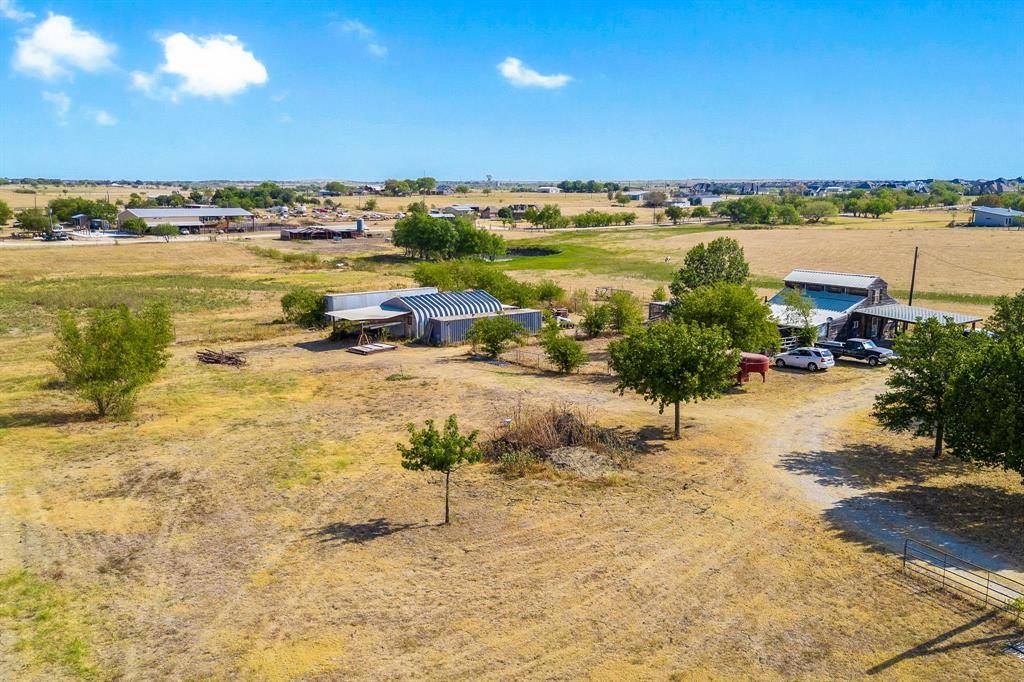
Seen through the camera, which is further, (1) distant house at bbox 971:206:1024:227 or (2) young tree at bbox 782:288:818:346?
(1) distant house at bbox 971:206:1024:227

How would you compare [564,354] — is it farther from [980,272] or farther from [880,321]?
[980,272]

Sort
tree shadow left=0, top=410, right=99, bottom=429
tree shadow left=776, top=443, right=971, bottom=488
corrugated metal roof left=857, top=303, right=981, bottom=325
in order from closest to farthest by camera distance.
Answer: tree shadow left=776, top=443, right=971, bottom=488 → tree shadow left=0, top=410, right=99, bottom=429 → corrugated metal roof left=857, top=303, right=981, bottom=325

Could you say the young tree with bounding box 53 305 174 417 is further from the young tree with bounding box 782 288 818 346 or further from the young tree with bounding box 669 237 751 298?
the young tree with bounding box 782 288 818 346

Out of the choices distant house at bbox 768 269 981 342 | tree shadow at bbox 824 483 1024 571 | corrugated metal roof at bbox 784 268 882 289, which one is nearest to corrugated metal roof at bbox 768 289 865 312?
distant house at bbox 768 269 981 342

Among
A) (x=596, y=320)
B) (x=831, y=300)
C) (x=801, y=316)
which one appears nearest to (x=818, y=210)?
(x=831, y=300)

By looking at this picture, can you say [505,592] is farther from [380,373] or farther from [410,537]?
[380,373]
